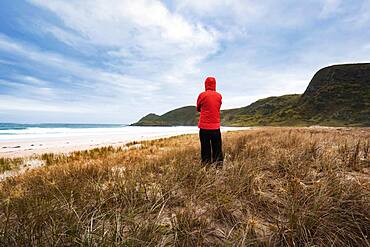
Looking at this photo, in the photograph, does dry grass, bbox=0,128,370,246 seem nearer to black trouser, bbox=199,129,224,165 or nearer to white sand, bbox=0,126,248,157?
black trouser, bbox=199,129,224,165

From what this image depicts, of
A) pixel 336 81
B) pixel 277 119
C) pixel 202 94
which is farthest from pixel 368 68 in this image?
pixel 202 94

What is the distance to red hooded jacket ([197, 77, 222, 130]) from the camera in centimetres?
536

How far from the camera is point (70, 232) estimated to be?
1996 millimetres

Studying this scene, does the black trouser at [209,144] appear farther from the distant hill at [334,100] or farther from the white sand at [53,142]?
Answer: the distant hill at [334,100]

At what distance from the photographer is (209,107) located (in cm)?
537

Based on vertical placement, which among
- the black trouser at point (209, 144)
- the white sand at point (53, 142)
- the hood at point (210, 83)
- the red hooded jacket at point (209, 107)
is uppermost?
the hood at point (210, 83)

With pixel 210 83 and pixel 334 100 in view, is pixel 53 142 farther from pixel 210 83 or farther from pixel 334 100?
pixel 334 100

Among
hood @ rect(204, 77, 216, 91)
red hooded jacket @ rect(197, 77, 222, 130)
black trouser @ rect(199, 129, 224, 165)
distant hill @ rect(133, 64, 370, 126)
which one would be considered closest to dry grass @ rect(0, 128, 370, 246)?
black trouser @ rect(199, 129, 224, 165)

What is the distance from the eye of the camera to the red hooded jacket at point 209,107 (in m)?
5.36

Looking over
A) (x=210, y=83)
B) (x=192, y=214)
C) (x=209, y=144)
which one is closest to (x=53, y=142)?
(x=209, y=144)

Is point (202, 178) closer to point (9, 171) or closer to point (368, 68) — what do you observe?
point (9, 171)

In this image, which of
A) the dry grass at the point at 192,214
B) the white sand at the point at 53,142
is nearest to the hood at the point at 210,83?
the dry grass at the point at 192,214

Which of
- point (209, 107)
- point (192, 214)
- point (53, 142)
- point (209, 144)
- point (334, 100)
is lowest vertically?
point (53, 142)

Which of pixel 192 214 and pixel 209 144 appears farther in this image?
pixel 209 144
